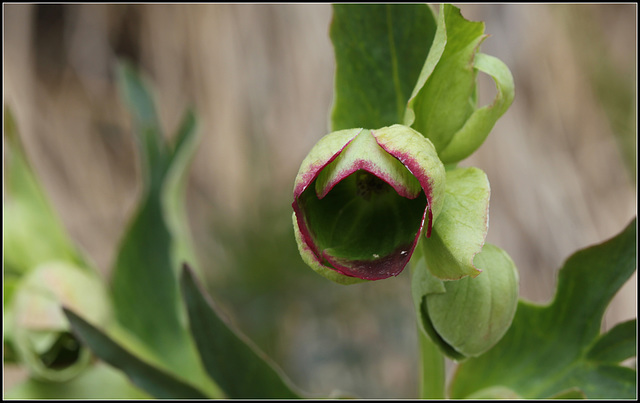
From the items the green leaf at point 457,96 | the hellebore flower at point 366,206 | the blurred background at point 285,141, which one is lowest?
the blurred background at point 285,141

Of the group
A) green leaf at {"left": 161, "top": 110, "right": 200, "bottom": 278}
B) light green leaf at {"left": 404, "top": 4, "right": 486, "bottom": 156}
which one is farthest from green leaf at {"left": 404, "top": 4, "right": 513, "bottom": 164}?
green leaf at {"left": 161, "top": 110, "right": 200, "bottom": 278}

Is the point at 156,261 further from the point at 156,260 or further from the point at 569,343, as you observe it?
the point at 569,343

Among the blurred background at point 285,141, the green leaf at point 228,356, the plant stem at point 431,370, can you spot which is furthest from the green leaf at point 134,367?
the blurred background at point 285,141

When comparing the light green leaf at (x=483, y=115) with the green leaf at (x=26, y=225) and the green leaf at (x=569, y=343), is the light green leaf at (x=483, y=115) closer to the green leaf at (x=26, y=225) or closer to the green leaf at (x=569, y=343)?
the green leaf at (x=569, y=343)

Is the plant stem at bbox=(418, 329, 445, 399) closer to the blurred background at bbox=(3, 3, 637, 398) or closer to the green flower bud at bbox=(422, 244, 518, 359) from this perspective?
the green flower bud at bbox=(422, 244, 518, 359)

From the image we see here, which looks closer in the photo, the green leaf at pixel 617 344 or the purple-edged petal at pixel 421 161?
the purple-edged petal at pixel 421 161

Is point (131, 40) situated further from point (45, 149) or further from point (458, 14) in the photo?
point (458, 14)

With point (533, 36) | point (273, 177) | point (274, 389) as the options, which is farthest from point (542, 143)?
point (274, 389)
